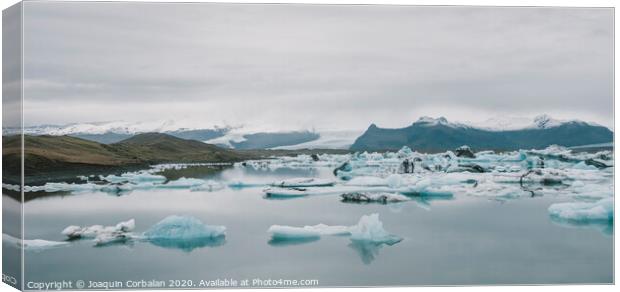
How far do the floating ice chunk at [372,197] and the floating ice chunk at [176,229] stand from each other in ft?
5.94

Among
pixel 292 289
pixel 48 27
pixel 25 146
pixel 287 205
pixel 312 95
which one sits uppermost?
pixel 48 27

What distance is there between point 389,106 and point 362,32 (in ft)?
3.23

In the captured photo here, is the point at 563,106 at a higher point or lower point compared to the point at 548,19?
lower

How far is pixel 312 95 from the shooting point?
34.3ft

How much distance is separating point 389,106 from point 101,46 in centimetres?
358

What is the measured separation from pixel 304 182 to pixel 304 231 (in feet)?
2.15

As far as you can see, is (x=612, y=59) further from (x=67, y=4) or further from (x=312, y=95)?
(x=67, y=4)

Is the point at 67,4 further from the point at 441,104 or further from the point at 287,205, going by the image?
the point at 441,104

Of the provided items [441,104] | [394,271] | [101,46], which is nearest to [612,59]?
[441,104]

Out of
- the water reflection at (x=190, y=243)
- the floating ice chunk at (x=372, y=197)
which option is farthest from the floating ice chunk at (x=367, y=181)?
the water reflection at (x=190, y=243)

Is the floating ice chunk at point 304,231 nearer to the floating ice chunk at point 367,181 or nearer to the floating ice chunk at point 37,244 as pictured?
the floating ice chunk at point 367,181

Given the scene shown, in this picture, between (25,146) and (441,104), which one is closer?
(25,146)

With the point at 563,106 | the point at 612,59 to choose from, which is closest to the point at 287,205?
the point at 563,106

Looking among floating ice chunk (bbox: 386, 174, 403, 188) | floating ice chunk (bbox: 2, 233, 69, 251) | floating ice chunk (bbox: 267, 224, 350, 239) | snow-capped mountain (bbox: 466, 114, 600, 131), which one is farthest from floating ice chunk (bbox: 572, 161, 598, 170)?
floating ice chunk (bbox: 2, 233, 69, 251)
